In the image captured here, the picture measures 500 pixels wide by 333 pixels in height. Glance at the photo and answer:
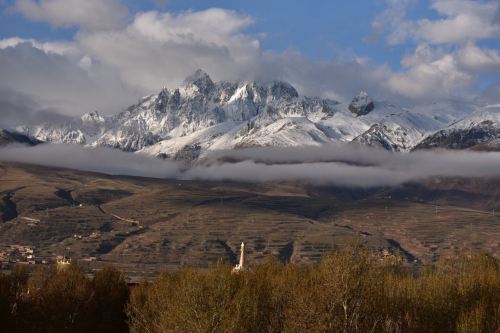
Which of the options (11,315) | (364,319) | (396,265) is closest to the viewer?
(364,319)

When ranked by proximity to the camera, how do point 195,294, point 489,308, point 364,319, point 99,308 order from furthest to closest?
point 99,308
point 489,308
point 364,319
point 195,294

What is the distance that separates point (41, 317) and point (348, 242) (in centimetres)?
5144

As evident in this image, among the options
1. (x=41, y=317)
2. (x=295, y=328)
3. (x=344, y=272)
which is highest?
(x=344, y=272)

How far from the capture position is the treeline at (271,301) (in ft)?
267

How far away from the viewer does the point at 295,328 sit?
8131 cm

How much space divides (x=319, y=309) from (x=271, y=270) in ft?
164

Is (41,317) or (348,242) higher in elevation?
(348,242)

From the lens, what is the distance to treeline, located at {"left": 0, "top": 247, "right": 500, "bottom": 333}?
81.4 meters

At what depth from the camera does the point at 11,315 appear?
10706cm

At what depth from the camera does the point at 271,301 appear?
358 feet

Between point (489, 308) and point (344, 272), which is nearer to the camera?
point (344, 272)

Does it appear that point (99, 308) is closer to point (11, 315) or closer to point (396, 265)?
point (11, 315)

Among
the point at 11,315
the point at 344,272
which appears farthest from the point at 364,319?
the point at 11,315

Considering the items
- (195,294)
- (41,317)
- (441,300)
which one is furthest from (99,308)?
(441,300)
